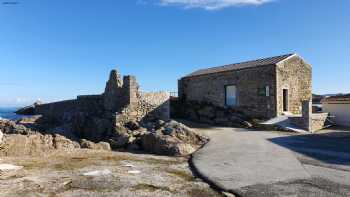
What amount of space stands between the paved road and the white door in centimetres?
950

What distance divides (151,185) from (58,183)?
229cm

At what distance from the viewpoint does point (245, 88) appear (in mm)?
24125

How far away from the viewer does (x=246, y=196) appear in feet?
23.8

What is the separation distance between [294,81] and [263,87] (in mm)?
2852

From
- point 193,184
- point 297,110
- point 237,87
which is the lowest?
point 193,184

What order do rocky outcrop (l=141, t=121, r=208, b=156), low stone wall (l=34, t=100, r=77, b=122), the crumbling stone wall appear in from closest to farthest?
rocky outcrop (l=141, t=121, r=208, b=156)
the crumbling stone wall
low stone wall (l=34, t=100, r=77, b=122)

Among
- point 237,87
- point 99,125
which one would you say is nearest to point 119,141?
point 99,125

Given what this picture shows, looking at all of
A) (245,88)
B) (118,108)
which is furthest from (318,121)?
(118,108)

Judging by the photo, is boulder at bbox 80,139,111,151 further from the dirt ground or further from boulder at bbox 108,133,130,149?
the dirt ground

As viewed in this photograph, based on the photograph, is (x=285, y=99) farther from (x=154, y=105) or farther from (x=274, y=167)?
(x=274, y=167)

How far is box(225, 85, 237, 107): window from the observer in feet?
83.0

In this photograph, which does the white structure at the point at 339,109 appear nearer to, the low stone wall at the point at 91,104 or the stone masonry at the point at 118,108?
the stone masonry at the point at 118,108

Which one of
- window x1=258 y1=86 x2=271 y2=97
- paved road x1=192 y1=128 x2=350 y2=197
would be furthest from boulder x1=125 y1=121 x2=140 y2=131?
window x1=258 y1=86 x2=271 y2=97

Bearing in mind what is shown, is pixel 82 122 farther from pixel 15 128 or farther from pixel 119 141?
pixel 119 141
